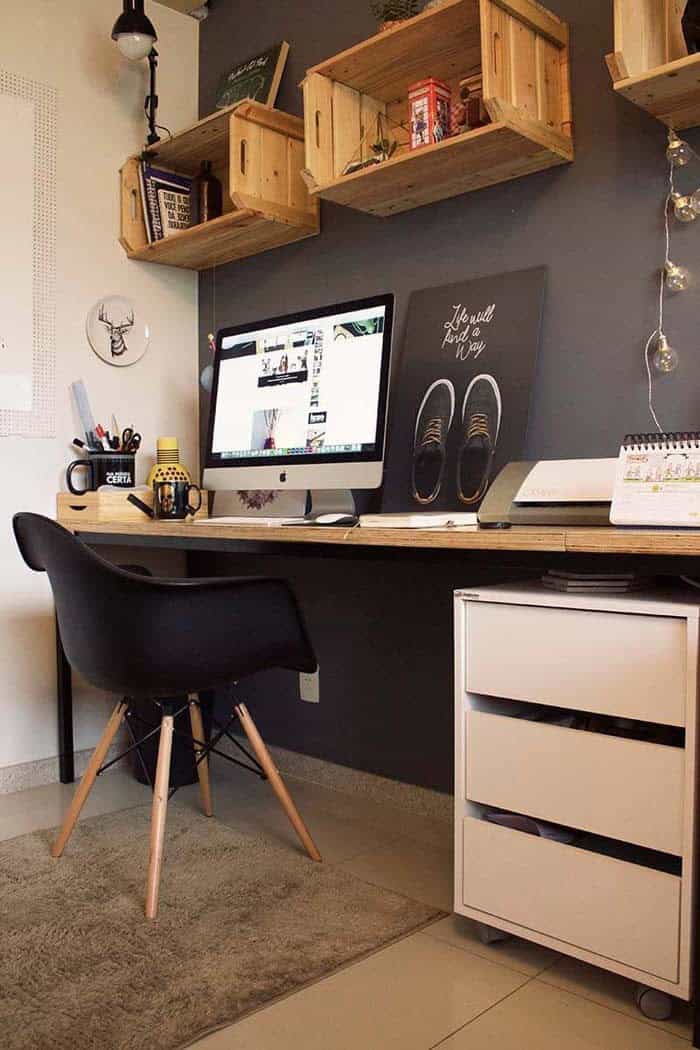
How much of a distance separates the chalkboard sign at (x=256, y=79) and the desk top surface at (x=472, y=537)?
135 centimetres

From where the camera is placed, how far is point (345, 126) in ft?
7.61

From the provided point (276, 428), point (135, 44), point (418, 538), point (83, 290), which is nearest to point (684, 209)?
point (418, 538)

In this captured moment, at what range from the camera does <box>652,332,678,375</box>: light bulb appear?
→ 6.06 ft

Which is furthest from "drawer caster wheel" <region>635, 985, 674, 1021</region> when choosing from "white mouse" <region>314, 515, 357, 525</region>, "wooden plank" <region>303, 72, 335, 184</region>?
"wooden plank" <region>303, 72, 335, 184</region>

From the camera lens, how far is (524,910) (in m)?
1.54

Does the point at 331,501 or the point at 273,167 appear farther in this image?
the point at 273,167

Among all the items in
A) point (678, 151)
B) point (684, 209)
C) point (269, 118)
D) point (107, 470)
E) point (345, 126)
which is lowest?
point (107, 470)

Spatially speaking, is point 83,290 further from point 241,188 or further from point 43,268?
point 241,188

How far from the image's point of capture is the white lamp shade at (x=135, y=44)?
8.55 ft

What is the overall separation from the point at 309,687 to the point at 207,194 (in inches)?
59.5

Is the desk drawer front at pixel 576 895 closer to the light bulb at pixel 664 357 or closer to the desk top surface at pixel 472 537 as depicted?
the desk top surface at pixel 472 537

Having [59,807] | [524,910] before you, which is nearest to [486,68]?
[524,910]

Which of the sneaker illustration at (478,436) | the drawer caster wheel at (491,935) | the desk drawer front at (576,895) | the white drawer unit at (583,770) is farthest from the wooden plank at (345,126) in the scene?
the drawer caster wheel at (491,935)

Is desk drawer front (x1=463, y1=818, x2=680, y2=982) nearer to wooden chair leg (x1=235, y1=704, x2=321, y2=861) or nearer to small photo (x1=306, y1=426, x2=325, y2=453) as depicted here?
wooden chair leg (x1=235, y1=704, x2=321, y2=861)
